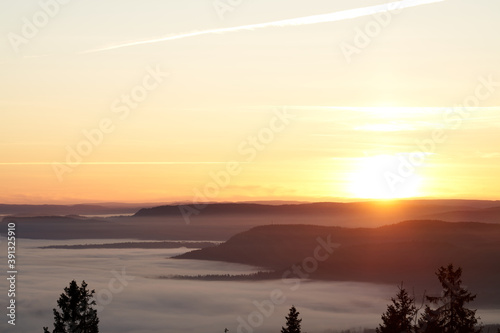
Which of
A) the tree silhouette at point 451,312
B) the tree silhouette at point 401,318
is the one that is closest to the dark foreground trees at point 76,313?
the tree silhouette at point 401,318

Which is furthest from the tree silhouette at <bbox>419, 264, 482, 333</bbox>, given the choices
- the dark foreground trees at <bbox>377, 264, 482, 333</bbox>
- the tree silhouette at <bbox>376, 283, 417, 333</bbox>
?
the tree silhouette at <bbox>376, 283, 417, 333</bbox>

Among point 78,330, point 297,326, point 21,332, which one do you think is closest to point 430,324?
point 297,326

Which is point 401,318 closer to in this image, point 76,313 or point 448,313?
point 448,313

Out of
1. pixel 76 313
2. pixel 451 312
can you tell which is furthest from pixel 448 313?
pixel 76 313

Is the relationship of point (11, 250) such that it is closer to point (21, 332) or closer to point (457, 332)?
point (457, 332)

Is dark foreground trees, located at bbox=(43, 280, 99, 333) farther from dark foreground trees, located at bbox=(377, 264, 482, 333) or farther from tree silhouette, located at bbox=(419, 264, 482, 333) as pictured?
tree silhouette, located at bbox=(419, 264, 482, 333)

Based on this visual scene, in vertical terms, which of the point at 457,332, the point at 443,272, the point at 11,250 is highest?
the point at 11,250

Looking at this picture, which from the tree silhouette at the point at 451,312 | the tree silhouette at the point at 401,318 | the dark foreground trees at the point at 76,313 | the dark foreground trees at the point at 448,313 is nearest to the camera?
the dark foreground trees at the point at 448,313

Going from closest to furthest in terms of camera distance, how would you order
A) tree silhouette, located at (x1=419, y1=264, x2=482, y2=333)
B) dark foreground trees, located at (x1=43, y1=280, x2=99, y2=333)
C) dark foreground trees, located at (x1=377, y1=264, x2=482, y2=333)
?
dark foreground trees, located at (x1=377, y1=264, x2=482, y2=333)
tree silhouette, located at (x1=419, y1=264, x2=482, y2=333)
dark foreground trees, located at (x1=43, y1=280, x2=99, y2=333)

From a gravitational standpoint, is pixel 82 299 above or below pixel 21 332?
below

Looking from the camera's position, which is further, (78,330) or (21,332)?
(21,332)

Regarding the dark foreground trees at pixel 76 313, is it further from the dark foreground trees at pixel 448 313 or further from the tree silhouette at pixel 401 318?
the dark foreground trees at pixel 448 313
